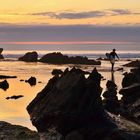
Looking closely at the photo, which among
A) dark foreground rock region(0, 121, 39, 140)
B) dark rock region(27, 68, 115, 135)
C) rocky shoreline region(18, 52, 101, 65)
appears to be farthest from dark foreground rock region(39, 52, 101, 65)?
dark rock region(27, 68, 115, 135)

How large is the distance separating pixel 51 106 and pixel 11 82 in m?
42.2

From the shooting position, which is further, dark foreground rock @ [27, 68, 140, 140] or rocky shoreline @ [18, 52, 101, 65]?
rocky shoreline @ [18, 52, 101, 65]

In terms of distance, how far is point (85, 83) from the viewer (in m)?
28.7

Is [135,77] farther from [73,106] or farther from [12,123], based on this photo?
[73,106]

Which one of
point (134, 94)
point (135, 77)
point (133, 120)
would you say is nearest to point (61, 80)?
point (133, 120)

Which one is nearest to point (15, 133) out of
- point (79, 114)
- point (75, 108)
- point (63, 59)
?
point (75, 108)

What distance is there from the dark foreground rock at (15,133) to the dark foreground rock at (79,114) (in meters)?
1.73

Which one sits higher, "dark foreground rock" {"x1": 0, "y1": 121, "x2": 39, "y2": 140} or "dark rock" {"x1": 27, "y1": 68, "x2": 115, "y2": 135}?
"dark rock" {"x1": 27, "y1": 68, "x2": 115, "y2": 135}

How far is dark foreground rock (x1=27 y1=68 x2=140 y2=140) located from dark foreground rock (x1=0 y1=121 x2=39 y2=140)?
1.73 m

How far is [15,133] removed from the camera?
3212cm

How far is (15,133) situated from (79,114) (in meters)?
6.35

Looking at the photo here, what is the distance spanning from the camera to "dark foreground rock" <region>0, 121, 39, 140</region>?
30950mm

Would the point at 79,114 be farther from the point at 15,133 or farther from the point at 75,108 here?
the point at 15,133

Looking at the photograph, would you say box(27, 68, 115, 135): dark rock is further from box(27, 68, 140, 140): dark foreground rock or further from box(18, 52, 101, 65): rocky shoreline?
box(18, 52, 101, 65): rocky shoreline
